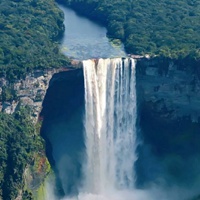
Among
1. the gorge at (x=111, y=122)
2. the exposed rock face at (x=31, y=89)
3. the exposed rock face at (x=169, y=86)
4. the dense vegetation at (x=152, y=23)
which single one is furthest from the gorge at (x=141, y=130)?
the dense vegetation at (x=152, y=23)

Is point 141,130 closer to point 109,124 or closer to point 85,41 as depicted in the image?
point 109,124

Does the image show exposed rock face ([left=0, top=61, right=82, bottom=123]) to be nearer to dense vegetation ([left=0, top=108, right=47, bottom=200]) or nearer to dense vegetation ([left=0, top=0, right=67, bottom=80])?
dense vegetation ([left=0, top=0, right=67, bottom=80])

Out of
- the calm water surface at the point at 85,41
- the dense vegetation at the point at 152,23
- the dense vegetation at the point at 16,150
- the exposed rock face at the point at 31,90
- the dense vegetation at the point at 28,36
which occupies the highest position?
the dense vegetation at the point at 152,23

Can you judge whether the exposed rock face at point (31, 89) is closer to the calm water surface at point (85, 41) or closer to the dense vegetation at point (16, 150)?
the dense vegetation at point (16, 150)

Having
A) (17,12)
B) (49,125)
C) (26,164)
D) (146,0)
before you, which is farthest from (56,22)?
(26,164)

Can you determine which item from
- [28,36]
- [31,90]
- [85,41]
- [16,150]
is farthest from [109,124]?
[85,41]

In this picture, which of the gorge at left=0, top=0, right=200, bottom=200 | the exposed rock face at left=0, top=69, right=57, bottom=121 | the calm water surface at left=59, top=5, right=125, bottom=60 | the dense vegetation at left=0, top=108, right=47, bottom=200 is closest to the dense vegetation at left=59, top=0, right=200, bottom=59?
the calm water surface at left=59, top=5, right=125, bottom=60

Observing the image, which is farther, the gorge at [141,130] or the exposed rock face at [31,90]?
the gorge at [141,130]
